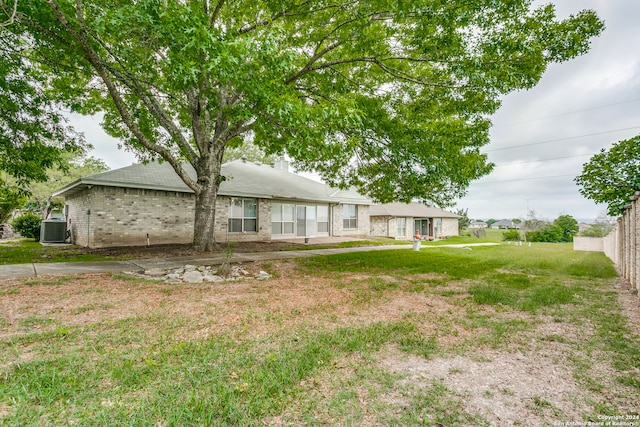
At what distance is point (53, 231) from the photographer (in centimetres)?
1371

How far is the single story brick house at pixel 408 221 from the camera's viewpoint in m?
25.4

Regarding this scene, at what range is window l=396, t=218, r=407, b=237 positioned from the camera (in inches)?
1027

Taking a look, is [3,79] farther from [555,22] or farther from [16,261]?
[555,22]

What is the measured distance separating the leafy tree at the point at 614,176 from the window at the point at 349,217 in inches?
548

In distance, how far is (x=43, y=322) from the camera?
3.84 m

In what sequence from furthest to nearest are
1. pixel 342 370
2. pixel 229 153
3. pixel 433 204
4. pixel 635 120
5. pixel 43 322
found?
pixel 229 153
pixel 635 120
pixel 433 204
pixel 43 322
pixel 342 370

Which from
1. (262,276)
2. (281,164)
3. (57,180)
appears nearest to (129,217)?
(262,276)

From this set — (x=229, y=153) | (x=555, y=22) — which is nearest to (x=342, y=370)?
(x=555, y=22)

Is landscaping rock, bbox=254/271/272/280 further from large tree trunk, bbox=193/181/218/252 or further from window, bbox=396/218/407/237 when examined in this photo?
window, bbox=396/218/407/237

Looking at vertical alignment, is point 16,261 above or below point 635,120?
below

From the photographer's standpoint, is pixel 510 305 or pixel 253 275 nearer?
pixel 510 305

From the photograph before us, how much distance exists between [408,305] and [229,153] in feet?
110

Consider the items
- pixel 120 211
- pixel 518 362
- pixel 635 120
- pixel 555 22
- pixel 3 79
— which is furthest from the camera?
pixel 635 120

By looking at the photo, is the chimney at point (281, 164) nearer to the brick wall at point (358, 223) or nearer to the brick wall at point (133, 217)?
the brick wall at point (358, 223)
